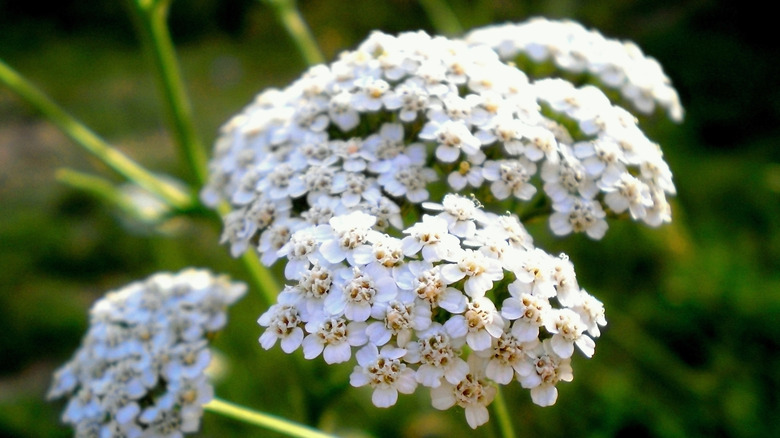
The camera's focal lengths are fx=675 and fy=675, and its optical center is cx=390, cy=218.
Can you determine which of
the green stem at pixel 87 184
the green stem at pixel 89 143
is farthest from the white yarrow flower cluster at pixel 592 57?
the green stem at pixel 87 184

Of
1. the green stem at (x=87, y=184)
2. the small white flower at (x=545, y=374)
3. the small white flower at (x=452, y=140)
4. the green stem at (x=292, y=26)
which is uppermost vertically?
the green stem at (x=292, y=26)

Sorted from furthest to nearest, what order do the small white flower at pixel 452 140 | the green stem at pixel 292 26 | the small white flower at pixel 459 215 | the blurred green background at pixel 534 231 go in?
the blurred green background at pixel 534 231, the green stem at pixel 292 26, the small white flower at pixel 452 140, the small white flower at pixel 459 215

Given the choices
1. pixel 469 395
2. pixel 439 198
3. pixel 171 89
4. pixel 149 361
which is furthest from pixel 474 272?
pixel 171 89

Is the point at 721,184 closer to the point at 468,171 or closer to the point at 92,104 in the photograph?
the point at 468,171

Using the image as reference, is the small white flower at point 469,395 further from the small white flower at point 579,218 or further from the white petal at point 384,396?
the small white flower at point 579,218

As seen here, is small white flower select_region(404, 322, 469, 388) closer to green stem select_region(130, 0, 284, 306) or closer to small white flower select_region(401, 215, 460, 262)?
small white flower select_region(401, 215, 460, 262)

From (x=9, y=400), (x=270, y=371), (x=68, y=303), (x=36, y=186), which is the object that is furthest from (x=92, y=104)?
(x=270, y=371)
